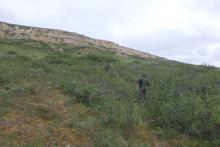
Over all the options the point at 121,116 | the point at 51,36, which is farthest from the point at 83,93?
the point at 51,36

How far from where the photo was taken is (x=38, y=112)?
12.1m

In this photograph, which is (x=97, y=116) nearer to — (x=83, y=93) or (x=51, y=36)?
(x=83, y=93)

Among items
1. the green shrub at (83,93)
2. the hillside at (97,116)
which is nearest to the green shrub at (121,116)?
the hillside at (97,116)

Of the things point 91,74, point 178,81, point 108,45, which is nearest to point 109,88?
point 91,74

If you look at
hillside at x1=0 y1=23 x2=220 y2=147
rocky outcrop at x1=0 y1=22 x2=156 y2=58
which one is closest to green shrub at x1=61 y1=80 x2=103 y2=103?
hillside at x1=0 y1=23 x2=220 y2=147

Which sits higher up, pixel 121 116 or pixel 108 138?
pixel 121 116

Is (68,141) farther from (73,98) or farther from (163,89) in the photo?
(163,89)

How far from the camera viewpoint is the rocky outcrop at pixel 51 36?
4622cm

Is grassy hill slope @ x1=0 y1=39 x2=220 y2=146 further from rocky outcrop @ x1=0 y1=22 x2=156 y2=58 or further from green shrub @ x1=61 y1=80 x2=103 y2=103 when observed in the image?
rocky outcrop @ x1=0 y1=22 x2=156 y2=58

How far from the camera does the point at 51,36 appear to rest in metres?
48.0

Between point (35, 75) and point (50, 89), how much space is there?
2.79 m

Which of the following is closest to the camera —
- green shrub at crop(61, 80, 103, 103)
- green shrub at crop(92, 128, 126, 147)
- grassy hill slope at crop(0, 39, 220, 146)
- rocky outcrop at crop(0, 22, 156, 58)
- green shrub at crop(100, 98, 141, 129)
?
green shrub at crop(92, 128, 126, 147)

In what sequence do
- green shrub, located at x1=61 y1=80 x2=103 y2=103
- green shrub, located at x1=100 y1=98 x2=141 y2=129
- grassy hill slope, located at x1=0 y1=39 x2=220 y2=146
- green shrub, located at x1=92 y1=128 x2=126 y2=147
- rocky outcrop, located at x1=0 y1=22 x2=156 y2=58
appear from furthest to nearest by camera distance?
rocky outcrop, located at x1=0 y1=22 x2=156 y2=58
green shrub, located at x1=61 y1=80 x2=103 y2=103
green shrub, located at x1=100 y1=98 x2=141 y2=129
grassy hill slope, located at x1=0 y1=39 x2=220 y2=146
green shrub, located at x1=92 y1=128 x2=126 y2=147

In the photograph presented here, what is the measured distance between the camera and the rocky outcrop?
46219 mm
